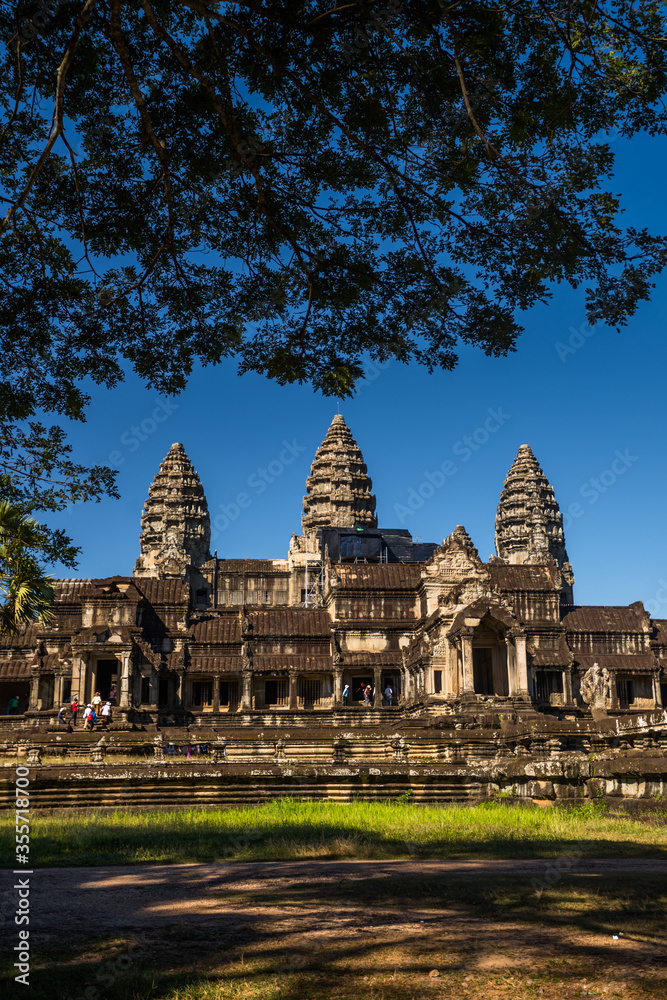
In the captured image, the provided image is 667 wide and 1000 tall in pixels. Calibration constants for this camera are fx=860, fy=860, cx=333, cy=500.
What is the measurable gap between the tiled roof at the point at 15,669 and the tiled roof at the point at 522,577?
21.9 m

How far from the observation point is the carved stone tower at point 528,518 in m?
73.6

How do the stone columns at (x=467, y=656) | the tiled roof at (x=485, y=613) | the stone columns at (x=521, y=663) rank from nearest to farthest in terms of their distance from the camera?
the stone columns at (x=467, y=656) → the stone columns at (x=521, y=663) → the tiled roof at (x=485, y=613)

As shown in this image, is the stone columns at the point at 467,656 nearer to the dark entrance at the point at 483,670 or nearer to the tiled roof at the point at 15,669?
the dark entrance at the point at 483,670

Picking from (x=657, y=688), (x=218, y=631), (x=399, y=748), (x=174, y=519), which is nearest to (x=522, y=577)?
(x=657, y=688)

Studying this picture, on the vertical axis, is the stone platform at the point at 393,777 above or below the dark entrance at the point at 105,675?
below

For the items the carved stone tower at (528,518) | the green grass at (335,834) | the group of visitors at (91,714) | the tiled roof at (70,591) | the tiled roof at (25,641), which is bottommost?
the green grass at (335,834)

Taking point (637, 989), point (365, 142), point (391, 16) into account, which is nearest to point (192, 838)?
point (637, 989)

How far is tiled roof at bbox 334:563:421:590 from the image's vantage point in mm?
40991

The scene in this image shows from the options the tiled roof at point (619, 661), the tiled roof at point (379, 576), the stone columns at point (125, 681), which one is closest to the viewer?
the stone columns at point (125, 681)

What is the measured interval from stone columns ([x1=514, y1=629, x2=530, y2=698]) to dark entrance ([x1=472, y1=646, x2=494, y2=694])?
303cm

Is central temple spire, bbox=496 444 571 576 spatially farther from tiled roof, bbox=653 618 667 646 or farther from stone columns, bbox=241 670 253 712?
stone columns, bbox=241 670 253 712

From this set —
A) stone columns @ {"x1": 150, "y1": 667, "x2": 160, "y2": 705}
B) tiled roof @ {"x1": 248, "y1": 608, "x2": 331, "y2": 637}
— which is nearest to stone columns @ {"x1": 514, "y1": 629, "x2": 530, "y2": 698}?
tiled roof @ {"x1": 248, "y1": 608, "x2": 331, "y2": 637}

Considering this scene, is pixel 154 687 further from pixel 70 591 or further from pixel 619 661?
pixel 619 661

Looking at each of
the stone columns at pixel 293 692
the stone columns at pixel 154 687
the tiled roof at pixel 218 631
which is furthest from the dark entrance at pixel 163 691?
the stone columns at pixel 293 692
